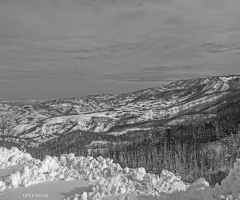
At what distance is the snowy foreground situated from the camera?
45.0 feet

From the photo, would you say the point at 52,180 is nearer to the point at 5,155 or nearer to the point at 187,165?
the point at 5,155

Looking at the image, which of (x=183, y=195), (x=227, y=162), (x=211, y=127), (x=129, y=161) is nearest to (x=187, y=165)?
(x=227, y=162)

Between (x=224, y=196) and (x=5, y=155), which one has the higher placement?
(x=224, y=196)

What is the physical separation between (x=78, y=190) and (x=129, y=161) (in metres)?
107

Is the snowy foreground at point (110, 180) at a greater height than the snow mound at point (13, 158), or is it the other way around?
the snowy foreground at point (110, 180)

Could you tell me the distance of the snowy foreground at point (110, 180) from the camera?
13.7 m

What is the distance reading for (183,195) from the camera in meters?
15.4

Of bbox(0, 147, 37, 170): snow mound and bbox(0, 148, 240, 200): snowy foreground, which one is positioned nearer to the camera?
bbox(0, 148, 240, 200): snowy foreground

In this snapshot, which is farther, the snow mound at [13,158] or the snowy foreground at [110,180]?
the snow mound at [13,158]

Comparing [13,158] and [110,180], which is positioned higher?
[110,180]

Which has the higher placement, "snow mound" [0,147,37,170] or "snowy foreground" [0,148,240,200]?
"snowy foreground" [0,148,240,200]

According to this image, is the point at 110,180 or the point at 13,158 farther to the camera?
the point at 13,158

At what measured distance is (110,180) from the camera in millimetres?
19547

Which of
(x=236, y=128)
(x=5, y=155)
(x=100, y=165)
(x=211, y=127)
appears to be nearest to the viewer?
(x=100, y=165)
